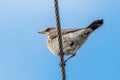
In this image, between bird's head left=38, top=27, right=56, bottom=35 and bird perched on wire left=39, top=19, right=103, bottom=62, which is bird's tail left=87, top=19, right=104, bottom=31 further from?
bird's head left=38, top=27, right=56, bottom=35

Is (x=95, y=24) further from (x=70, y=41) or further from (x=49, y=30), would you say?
(x=49, y=30)

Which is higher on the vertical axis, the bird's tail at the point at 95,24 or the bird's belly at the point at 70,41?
the bird's tail at the point at 95,24

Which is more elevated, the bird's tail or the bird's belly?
the bird's tail

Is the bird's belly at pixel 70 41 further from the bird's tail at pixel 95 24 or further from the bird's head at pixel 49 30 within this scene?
the bird's head at pixel 49 30

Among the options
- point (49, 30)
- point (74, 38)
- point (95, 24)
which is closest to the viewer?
point (95, 24)

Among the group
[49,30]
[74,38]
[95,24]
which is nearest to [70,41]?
[74,38]

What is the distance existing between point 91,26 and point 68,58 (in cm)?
93

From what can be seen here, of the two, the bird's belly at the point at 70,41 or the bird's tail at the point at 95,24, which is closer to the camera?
the bird's tail at the point at 95,24

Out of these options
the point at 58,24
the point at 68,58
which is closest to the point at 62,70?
the point at 58,24

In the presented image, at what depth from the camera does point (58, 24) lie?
735 centimetres

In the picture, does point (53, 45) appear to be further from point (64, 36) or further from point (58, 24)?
point (58, 24)

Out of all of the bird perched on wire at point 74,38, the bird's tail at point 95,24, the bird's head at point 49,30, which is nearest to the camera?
the bird's tail at point 95,24

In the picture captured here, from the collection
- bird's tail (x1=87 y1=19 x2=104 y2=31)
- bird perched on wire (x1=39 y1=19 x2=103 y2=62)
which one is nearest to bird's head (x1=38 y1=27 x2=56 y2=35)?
bird perched on wire (x1=39 y1=19 x2=103 y2=62)

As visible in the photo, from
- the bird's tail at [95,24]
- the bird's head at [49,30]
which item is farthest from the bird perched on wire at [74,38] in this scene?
the bird's head at [49,30]
